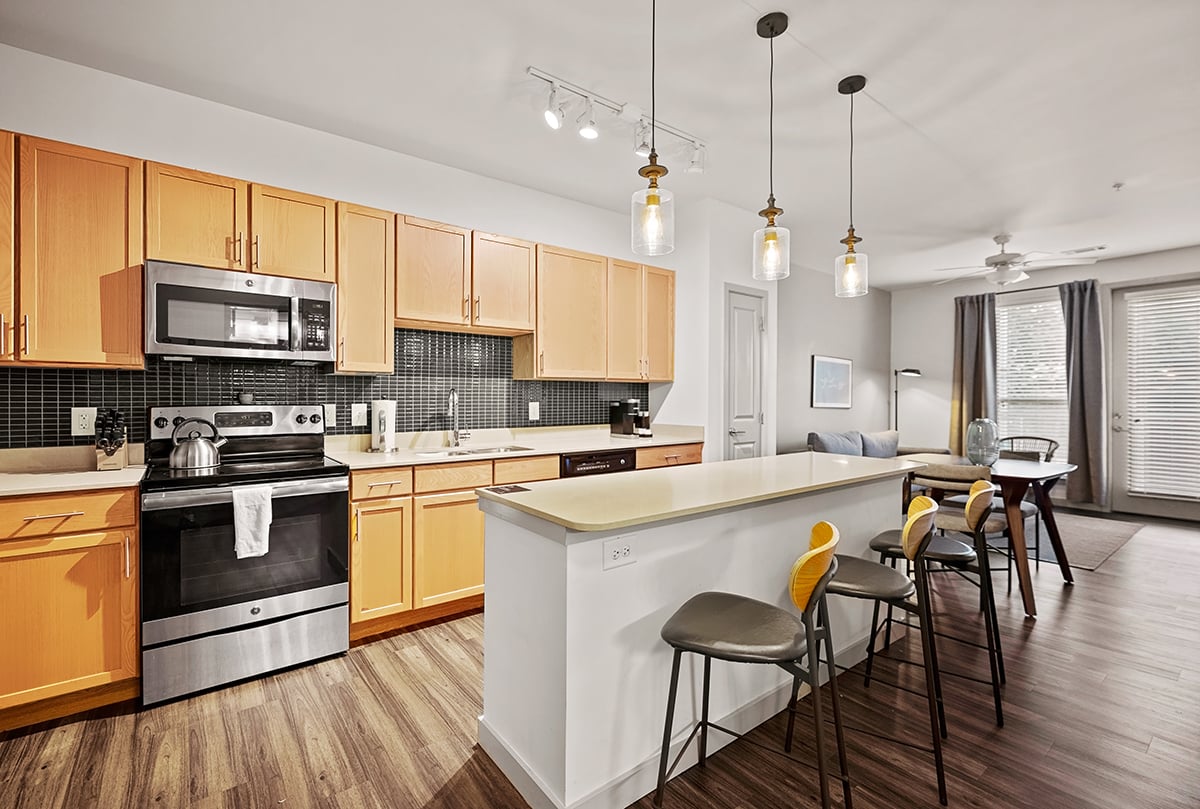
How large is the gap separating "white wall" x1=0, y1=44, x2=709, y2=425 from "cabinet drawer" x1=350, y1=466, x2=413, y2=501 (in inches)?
65.1

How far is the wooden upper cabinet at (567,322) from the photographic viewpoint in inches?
154

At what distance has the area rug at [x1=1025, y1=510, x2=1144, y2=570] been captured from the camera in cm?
438

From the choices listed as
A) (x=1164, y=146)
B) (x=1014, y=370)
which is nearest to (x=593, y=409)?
(x=1164, y=146)

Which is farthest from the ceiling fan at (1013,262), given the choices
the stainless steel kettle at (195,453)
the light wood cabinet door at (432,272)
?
the stainless steel kettle at (195,453)

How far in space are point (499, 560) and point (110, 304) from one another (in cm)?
222

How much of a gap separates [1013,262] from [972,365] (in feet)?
7.47

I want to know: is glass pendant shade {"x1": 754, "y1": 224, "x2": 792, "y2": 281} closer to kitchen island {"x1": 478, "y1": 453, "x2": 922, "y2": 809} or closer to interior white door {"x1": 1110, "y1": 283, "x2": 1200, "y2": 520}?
kitchen island {"x1": 478, "y1": 453, "x2": 922, "y2": 809}

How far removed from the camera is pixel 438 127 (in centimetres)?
311

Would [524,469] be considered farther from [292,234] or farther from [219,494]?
[292,234]

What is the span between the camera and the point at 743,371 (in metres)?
4.64

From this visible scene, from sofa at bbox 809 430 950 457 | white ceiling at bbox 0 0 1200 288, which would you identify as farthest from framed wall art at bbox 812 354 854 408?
white ceiling at bbox 0 0 1200 288

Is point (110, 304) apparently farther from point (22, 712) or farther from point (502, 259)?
point (502, 259)

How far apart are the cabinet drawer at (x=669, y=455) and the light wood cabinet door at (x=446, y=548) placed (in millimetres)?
1306

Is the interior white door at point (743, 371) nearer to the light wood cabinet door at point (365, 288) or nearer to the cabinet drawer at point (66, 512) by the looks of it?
the light wood cabinet door at point (365, 288)
